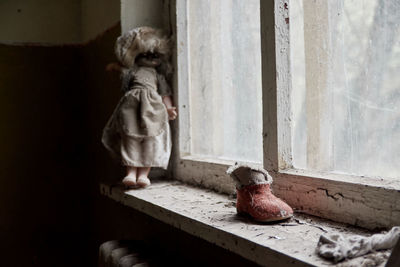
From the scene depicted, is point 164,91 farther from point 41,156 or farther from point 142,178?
point 41,156

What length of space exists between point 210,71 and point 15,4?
1.12 meters

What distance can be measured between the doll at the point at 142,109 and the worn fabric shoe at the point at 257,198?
0.48 meters

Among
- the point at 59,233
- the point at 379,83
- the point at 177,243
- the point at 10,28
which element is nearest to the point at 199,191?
the point at 177,243

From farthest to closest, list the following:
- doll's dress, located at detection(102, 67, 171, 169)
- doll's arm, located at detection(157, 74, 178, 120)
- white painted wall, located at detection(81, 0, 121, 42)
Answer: white painted wall, located at detection(81, 0, 121, 42), doll's arm, located at detection(157, 74, 178, 120), doll's dress, located at detection(102, 67, 171, 169)

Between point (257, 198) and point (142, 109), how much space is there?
59cm

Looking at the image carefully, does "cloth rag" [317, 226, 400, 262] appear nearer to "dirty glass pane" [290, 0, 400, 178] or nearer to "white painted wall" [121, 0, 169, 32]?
"dirty glass pane" [290, 0, 400, 178]

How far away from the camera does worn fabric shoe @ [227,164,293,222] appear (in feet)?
2.72

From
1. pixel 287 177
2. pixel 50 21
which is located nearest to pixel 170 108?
pixel 287 177

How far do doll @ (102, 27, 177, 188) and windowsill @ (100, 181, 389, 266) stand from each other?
12 centimetres

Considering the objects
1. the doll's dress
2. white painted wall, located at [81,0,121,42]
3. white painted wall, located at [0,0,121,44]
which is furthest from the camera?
white painted wall, located at [0,0,121,44]

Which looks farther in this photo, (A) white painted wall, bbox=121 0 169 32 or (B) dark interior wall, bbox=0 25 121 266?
(B) dark interior wall, bbox=0 25 121 266

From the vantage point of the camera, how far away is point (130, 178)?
1.29 metres

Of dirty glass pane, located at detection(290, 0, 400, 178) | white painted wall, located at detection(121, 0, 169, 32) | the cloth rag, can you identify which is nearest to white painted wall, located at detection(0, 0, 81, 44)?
white painted wall, located at detection(121, 0, 169, 32)

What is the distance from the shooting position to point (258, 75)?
117 cm
